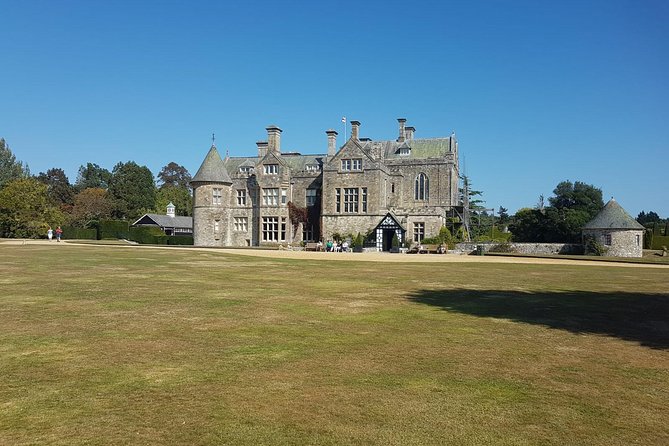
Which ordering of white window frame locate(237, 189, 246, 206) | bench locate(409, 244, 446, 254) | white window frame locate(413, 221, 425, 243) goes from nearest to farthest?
bench locate(409, 244, 446, 254)
white window frame locate(413, 221, 425, 243)
white window frame locate(237, 189, 246, 206)

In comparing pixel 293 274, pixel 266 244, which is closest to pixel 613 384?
pixel 293 274

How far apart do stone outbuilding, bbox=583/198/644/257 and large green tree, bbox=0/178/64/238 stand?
63.9m

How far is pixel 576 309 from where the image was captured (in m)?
14.1

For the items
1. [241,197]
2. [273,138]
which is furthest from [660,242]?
[241,197]

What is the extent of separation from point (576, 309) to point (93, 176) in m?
130

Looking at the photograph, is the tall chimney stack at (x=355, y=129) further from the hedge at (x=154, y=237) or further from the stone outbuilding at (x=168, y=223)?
the stone outbuilding at (x=168, y=223)

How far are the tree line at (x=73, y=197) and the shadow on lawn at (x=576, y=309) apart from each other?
64.3 m

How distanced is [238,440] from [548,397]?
3.98m

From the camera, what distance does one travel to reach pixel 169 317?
11.6m

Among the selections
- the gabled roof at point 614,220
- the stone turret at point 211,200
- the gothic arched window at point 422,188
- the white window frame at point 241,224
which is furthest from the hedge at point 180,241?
the gabled roof at point 614,220

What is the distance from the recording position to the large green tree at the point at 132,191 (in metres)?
98.0

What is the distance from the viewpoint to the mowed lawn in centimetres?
569

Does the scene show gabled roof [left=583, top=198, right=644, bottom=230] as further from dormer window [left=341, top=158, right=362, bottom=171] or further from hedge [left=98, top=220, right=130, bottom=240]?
hedge [left=98, top=220, right=130, bottom=240]

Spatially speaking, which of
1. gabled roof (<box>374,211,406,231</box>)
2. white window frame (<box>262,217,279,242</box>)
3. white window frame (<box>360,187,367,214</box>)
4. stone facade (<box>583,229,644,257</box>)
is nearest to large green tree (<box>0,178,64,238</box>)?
white window frame (<box>262,217,279,242</box>)
